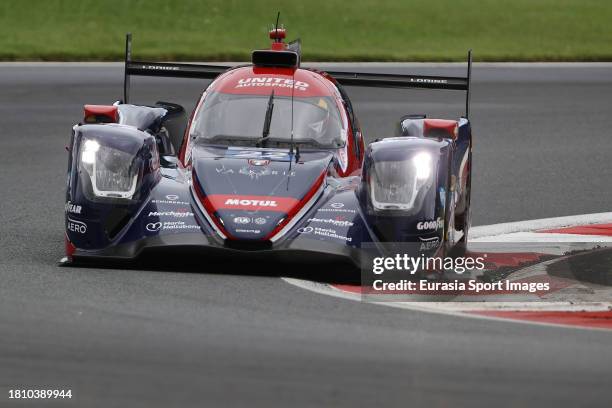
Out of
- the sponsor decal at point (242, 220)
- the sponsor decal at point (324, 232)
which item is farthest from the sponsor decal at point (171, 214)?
the sponsor decal at point (324, 232)

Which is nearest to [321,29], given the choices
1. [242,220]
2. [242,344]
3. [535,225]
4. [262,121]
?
[535,225]

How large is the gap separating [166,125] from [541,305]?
157 inches

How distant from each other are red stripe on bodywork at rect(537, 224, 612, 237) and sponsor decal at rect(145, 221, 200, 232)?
3.62 meters

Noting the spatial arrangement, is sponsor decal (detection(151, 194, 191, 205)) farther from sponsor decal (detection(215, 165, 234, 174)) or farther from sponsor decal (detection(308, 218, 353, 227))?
sponsor decal (detection(308, 218, 353, 227))

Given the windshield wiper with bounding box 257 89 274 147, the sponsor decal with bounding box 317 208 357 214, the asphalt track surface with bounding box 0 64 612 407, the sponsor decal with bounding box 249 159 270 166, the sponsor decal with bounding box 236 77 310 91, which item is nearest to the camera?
the asphalt track surface with bounding box 0 64 612 407

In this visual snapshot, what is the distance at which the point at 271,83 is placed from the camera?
10422 mm

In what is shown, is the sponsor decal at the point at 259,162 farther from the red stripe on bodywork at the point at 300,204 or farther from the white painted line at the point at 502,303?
the white painted line at the point at 502,303

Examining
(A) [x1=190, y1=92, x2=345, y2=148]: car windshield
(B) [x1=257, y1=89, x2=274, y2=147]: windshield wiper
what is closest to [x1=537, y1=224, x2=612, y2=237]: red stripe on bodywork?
(A) [x1=190, y1=92, x2=345, y2=148]: car windshield

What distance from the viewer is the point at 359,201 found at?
8.99 metres

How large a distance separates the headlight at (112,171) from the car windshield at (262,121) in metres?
1.03

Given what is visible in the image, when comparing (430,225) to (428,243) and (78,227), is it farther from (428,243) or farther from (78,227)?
(78,227)

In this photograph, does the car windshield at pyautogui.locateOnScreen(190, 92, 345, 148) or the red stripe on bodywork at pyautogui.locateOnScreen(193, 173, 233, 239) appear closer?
the red stripe on bodywork at pyautogui.locateOnScreen(193, 173, 233, 239)

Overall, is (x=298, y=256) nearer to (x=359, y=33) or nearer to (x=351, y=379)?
(x=351, y=379)

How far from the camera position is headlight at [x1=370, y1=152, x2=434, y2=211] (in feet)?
28.9
